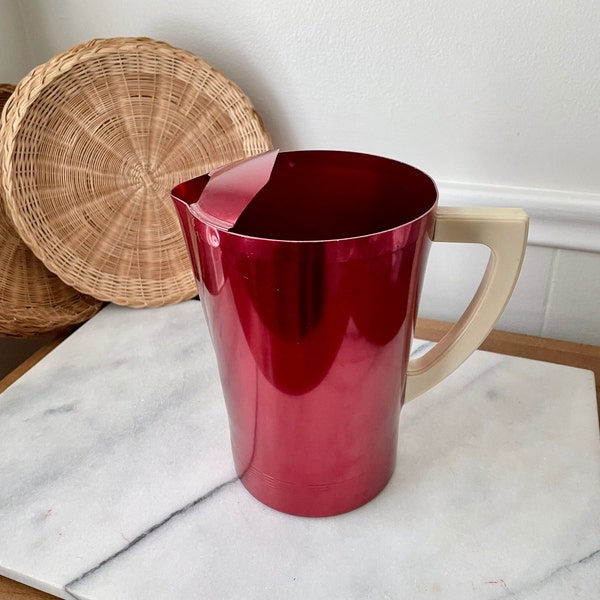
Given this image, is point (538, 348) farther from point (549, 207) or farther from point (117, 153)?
point (117, 153)

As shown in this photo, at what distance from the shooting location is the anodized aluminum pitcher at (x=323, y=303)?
0.31 meters

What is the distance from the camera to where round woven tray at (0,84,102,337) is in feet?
1.98

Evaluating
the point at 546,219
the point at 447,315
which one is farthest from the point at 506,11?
the point at 447,315

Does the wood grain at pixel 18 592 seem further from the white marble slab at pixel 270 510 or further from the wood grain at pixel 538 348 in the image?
the wood grain at pixel 538 348

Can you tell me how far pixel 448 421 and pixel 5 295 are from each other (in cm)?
45

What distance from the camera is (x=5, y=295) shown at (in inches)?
24.0

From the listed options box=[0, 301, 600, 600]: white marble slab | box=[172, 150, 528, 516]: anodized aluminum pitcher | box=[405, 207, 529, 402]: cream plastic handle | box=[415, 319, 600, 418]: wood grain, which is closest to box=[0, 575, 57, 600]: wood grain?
box=[0, 301, 600, 600]: white marble slab

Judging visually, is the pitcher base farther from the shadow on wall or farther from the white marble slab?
the shadow on wall

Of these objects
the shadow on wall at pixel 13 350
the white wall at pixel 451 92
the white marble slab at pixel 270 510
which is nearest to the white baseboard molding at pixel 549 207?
the white wall at pixel 451 92

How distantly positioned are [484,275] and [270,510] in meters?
0.21

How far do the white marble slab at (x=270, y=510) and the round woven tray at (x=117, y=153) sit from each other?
0.42 ft

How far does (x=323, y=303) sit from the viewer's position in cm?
31

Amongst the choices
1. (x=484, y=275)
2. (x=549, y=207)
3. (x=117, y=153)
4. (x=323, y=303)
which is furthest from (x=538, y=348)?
(x=117, y=153)

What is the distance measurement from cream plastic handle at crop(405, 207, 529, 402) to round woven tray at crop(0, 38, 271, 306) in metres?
0.31
